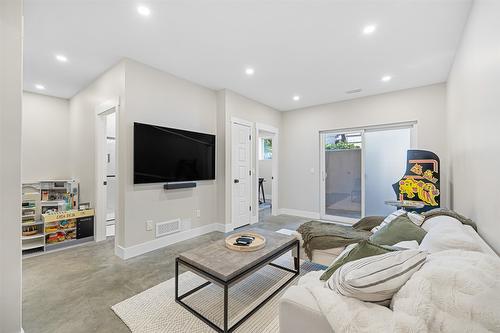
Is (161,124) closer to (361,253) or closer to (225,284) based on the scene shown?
(225,284)

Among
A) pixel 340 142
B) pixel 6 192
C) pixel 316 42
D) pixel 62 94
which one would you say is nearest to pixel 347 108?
pixel 340 142

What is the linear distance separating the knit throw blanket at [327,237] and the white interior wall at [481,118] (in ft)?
3.23

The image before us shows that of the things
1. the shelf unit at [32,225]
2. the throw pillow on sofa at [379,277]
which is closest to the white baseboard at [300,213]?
the throw pillow on sofa at [379,277]

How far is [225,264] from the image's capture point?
5.79 feet

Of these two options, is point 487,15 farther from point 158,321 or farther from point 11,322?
point 11,322

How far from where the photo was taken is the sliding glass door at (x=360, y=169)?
4.40 m

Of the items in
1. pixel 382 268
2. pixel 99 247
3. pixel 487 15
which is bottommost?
pixel 99 247

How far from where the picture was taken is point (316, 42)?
2.65 metres

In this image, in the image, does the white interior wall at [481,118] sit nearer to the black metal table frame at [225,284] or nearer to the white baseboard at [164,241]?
the black metal table frame at [225,284]

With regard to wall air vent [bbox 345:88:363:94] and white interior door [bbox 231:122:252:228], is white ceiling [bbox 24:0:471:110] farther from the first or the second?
white interior door [bbox 231:122:252:228]

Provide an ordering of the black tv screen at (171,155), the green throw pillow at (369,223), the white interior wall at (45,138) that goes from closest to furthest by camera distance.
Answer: the green throw pillow at (369,223) → the black tv screen at (171,155) → the white interior wall at (45,138)

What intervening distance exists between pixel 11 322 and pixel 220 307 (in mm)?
1423

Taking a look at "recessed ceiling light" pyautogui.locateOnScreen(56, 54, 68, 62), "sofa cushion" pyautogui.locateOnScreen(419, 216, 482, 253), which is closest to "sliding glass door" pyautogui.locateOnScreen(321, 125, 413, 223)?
"sofa cushion" pyautogui.locateOnScreen(419, 216, 482, 253)

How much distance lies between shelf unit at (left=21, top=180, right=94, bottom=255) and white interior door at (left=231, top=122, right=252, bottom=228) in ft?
8.19
